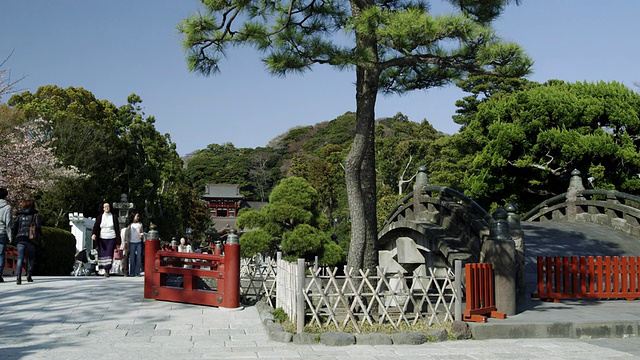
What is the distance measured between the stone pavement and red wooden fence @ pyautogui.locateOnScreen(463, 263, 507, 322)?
2.14 feet

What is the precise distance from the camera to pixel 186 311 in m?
9.44

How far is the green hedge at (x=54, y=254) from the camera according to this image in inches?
672

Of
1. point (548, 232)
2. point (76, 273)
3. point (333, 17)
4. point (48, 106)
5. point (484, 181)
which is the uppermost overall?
point (48, 106)

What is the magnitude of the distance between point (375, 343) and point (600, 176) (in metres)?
19.3

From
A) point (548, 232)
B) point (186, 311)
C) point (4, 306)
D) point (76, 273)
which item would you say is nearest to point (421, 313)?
point (186, 311)

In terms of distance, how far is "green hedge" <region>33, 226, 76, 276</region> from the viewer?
17062mm

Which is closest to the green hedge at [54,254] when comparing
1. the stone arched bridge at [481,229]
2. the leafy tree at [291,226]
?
the stone arched bridge at [481,229]

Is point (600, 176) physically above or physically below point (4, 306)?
above

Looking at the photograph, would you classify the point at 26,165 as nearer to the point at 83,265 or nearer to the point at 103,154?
the point at 83,265

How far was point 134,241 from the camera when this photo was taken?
14.9 m

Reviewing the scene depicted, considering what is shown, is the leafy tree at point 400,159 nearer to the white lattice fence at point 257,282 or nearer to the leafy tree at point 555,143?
the leafy tree at point 555,143

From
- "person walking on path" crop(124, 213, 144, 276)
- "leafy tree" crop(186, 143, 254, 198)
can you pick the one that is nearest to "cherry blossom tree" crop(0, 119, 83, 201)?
"person walking on path" crop(124, 213, 144, 276)

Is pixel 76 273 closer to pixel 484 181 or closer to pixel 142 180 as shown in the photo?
pixel 484 181

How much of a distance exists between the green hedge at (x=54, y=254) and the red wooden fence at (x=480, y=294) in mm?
12531
